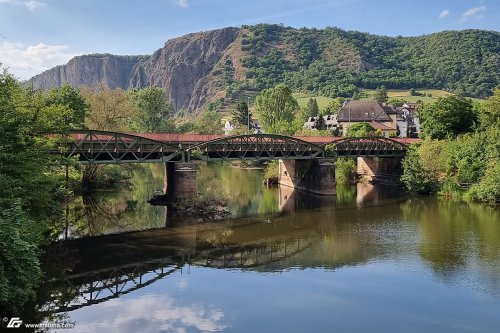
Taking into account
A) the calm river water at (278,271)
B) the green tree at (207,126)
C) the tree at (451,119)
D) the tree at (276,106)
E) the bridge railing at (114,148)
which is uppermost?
the tree at (276,106)

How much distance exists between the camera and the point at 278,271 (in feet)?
89.8

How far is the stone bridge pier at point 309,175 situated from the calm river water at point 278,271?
474 inches

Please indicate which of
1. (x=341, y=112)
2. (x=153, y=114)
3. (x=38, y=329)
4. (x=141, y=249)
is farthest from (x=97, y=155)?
(x=341, y=112)

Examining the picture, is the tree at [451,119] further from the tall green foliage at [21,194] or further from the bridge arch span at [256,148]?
the tall green foliage at [21,194]

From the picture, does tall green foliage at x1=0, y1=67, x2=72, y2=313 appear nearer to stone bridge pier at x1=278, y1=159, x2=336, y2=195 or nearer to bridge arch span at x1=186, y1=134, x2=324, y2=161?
bridge arch span at x1=186, y1=134, x2=324, y2=161

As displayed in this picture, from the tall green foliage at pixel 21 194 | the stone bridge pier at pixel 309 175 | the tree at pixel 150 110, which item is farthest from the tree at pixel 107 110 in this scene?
the tall green foliage at pixel 21 194

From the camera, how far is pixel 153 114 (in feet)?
315

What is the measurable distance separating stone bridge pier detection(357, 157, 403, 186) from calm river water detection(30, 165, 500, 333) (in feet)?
69.3

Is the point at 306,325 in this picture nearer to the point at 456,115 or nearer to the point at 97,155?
the point at 97,155

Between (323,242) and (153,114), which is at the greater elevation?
(153,114)

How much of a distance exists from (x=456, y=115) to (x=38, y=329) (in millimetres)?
62493

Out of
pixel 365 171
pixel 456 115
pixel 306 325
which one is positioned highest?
pixel 456 115

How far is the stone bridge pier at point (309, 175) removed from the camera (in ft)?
192

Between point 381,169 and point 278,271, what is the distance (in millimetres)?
48710
